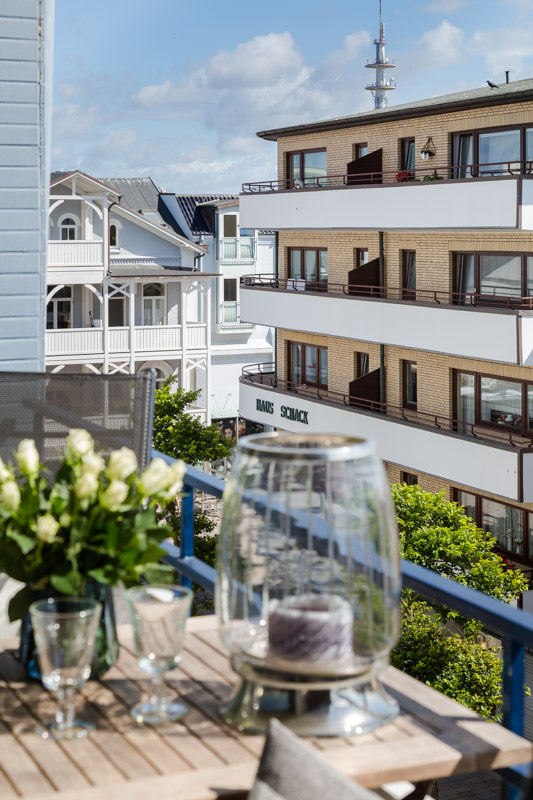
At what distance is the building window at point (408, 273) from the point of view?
22.1 m

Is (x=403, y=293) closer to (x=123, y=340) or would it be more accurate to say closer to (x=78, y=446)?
(x=123, y=340)

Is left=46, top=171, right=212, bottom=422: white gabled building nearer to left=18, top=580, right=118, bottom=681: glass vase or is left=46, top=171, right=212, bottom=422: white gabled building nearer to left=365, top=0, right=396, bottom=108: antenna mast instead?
left=365, top=0, right=396, bottom=108: antenna mast

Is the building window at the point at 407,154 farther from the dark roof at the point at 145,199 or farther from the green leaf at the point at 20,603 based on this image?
the green leaf at the point at 20,603

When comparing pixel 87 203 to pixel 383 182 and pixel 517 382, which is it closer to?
pixel 383 182

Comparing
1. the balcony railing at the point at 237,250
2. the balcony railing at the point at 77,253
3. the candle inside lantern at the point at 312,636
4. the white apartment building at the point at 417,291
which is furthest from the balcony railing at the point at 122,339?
the candle inside lantern at the point at 312,636

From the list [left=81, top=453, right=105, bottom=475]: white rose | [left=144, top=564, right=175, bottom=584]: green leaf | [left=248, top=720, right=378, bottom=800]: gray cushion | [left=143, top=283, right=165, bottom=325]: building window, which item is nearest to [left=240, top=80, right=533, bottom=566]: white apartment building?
[left=143, top=283, right=165, bottom=325]: building window

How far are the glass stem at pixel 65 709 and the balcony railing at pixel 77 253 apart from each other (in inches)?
1129

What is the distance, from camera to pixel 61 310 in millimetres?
32125

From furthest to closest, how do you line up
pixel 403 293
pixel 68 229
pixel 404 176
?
1. pixel 68 229
2. pixel 403 293
3. pixel 404 176

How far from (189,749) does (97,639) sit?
38 cm

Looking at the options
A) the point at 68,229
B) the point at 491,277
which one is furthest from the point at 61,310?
the point at 491,277

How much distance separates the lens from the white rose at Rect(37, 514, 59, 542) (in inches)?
79.0

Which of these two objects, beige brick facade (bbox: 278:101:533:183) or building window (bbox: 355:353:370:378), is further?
building window (bbox: 355:353:370:378)

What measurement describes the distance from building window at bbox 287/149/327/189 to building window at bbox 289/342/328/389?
355 centimetres
